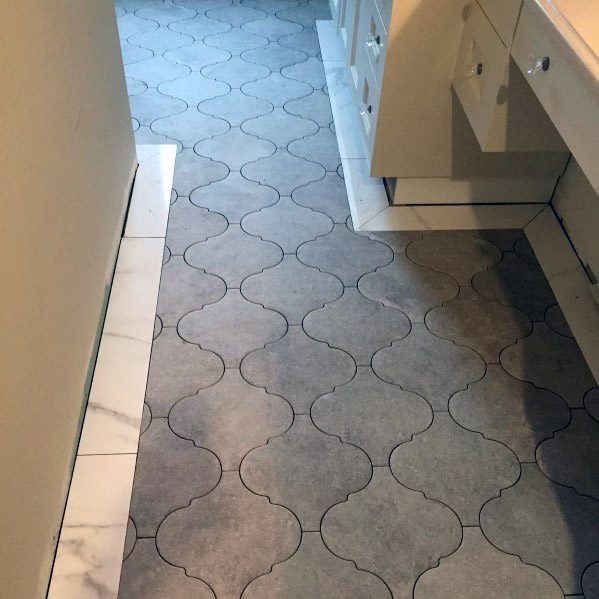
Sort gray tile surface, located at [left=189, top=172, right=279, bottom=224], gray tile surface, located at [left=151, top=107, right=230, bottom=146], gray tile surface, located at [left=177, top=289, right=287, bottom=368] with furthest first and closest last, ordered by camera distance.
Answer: gray tile surface, located at [left=151, top=107, right=230, bottom=146] < gray tile surface, located at [left=189, top=172, right=279, bottom=224] < gray tile surface, located at [left=177, top=289, right=287, bottom=368]

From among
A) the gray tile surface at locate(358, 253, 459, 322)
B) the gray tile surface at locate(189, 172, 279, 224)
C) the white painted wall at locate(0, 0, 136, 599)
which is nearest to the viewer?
the white painted wall at locate(0, 0, 136, 599)

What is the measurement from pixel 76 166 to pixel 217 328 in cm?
45

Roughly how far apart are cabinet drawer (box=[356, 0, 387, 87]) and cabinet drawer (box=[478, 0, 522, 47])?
10.3 inches

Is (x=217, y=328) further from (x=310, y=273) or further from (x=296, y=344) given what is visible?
(x=310, y=273)

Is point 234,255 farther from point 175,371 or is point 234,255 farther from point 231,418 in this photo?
point 231,418

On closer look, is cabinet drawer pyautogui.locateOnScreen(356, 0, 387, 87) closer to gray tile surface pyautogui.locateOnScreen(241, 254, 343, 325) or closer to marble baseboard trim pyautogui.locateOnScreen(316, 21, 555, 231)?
marble baseboard trim pyautogui.locateOnScreen(316, 21, 555, 231)

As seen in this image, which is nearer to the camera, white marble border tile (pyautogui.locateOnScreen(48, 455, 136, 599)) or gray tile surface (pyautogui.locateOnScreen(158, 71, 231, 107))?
white marble border tile (pyautogui.locateOnScreen(48, 455, 136, 599))

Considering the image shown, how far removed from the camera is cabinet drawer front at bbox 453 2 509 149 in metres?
1.34

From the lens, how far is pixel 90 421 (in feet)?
4.33

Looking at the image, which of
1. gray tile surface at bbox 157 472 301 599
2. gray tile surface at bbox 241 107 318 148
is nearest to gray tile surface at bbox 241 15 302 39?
gray tile surface at bbox 241 107 318 148

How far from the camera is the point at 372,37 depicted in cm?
172

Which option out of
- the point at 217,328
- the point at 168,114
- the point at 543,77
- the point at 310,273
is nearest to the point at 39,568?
the point at 217,328

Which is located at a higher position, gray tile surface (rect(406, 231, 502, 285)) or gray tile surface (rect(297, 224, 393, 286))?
gray tile surface (rect(406, 231, 502, 285))

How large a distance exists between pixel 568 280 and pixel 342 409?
26.8 inches
